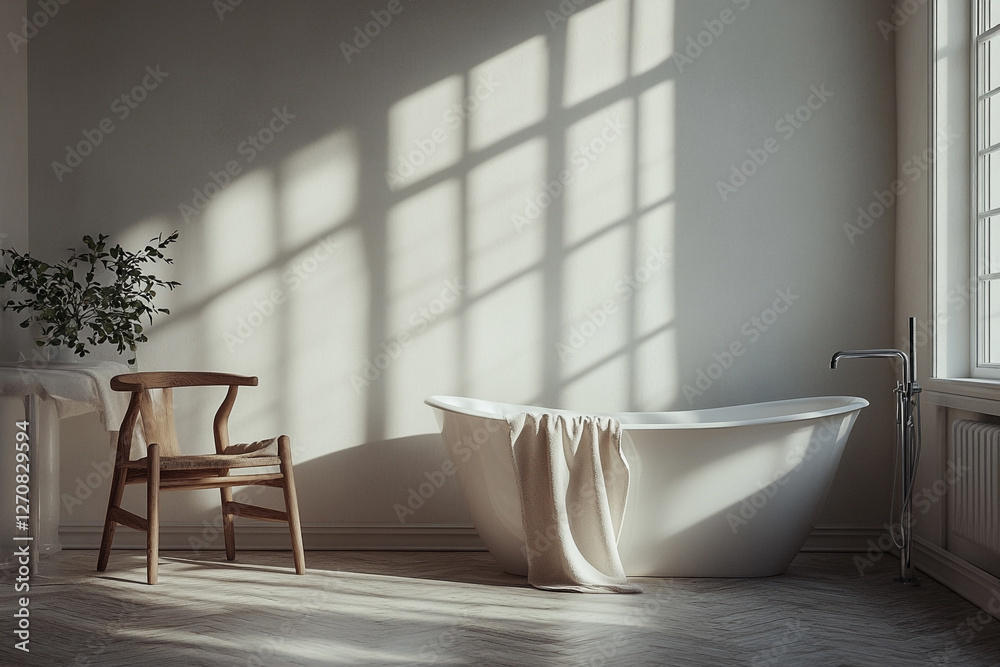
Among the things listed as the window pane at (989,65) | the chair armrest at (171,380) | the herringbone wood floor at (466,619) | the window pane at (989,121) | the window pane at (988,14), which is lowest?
the herringbone wood floor at (466,619)

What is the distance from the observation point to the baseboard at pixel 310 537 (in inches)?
138

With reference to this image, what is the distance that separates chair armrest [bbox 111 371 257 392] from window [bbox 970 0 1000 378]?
270 cm

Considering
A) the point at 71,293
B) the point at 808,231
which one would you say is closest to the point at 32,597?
the point at 71,293

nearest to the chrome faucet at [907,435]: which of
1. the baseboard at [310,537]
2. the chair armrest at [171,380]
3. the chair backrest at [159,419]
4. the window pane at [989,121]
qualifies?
the window pane at [989,121]

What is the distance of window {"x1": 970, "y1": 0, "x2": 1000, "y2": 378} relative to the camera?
295 cm

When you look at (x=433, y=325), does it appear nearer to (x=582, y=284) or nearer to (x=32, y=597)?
(x=582, y=284)

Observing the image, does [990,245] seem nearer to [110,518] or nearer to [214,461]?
[214,461]

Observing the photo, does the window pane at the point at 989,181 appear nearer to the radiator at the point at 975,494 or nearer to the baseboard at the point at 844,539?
the radiator at the point at 975,494

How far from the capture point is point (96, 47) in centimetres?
359

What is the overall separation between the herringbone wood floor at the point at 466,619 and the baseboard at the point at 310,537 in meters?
0.27

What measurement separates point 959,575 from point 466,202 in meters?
2.31

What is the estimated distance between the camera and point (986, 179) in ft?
9.87

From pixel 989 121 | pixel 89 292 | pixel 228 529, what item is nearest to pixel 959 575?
pixel 989 121

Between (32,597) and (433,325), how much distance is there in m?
1.74
